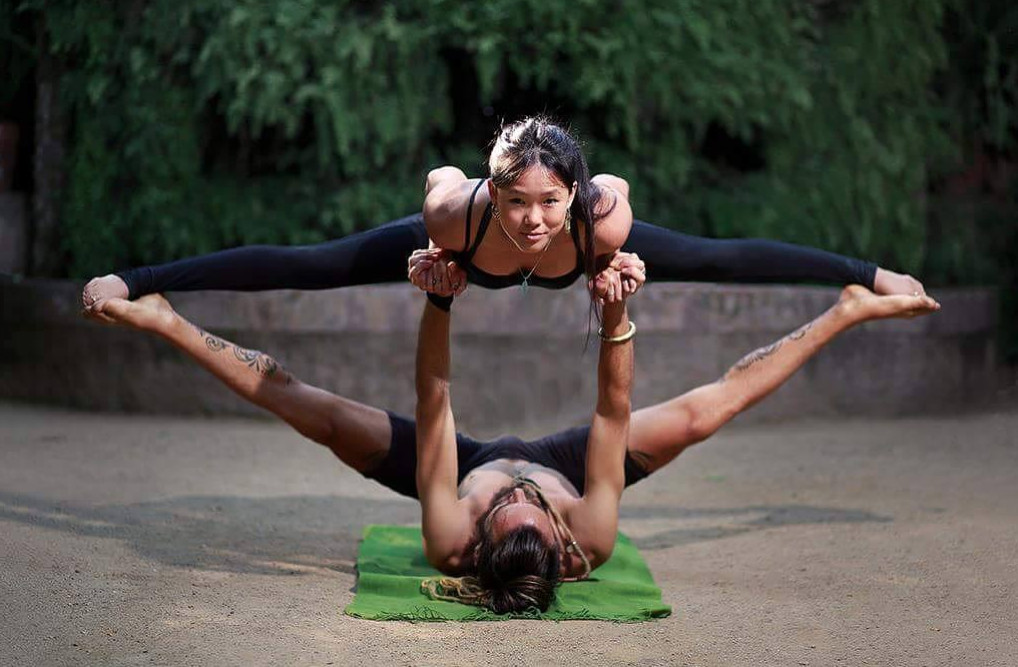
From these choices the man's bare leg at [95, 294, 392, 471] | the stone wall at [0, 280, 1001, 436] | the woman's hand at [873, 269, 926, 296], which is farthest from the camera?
the stone wall at [0, 280, 1001, 436]

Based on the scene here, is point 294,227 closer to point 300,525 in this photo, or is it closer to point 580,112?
point 580,112

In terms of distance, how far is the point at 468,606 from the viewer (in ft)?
13.1

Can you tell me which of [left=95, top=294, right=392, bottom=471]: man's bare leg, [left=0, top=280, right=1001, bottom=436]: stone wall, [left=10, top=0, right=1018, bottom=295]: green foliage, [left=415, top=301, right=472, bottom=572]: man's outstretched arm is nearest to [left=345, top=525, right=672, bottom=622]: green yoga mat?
[left=415, top=301, right=472, bottom=572]: man's outstretched arm

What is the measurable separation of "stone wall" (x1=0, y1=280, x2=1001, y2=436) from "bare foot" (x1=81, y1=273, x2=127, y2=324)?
2.86 meters

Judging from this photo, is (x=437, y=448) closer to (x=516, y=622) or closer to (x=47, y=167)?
(x=516, y=622)

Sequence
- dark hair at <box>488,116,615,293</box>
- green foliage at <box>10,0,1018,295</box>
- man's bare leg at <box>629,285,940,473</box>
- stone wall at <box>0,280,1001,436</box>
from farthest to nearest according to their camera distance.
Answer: green foliage at <box>10,0,1018,295</box> < stone wall at <box>0,280,1001,436</box> < man's bare leg at <box>629,285,940,473</box> < dark hair at <box>488,116,615,293</box>

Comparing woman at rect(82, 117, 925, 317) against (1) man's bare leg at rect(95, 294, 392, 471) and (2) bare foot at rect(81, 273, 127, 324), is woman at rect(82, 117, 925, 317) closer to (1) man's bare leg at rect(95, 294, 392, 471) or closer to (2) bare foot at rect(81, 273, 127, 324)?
(2) bare foot at rect(81, 273, 127, 324)

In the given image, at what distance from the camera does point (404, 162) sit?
7.55 meters

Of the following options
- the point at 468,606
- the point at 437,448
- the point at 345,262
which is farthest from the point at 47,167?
the point at 468,606

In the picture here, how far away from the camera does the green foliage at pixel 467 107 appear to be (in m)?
7.31

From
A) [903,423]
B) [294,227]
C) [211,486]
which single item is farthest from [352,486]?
[903,423]

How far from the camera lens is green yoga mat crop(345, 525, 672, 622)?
154 inches

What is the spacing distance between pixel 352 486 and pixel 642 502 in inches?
53.3

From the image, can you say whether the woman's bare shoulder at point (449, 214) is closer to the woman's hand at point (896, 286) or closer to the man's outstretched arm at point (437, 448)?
the man's outstretched arm at point (437, 448)
